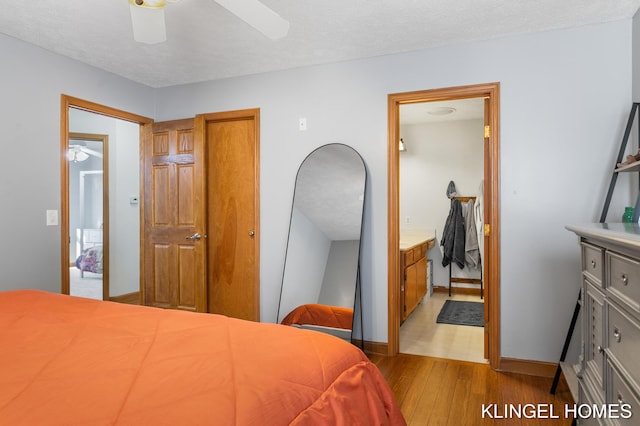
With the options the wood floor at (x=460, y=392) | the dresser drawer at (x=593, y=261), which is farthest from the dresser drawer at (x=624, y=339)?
the wood floor at (x=460, y=392)

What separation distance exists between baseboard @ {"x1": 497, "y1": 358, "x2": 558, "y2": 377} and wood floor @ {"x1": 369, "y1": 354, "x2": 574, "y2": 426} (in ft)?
0.15

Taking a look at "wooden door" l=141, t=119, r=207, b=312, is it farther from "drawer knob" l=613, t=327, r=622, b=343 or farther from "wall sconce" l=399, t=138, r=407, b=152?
"drawer knob" l=613, t=327, r=622, b=343

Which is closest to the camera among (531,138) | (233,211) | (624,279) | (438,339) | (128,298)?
(624,279)

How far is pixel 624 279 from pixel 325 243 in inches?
89.0

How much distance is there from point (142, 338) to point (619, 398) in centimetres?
173

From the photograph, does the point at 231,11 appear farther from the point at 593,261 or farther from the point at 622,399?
the point at 622,399

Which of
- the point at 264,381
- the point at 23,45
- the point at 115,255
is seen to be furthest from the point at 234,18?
the point at 115,255

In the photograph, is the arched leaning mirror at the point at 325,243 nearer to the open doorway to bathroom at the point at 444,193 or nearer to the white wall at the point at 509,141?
the white wall at the point at 509,141

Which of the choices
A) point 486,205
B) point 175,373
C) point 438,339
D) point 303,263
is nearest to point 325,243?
point 303,263

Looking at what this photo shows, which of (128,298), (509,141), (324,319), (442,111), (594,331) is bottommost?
(128,298)

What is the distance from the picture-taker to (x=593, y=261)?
1.83m

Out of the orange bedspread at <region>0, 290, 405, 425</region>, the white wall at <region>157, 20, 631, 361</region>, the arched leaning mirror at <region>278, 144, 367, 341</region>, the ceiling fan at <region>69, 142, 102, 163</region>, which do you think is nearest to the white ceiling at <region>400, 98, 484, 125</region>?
the white wall at <region>157, 20, 631, 361</region>

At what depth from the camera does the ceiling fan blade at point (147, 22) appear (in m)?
1.92

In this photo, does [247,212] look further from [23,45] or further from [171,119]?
[23,45]
